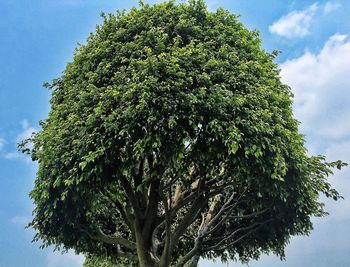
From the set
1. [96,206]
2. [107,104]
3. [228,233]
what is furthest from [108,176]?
[228,233]

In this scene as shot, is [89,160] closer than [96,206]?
Yes

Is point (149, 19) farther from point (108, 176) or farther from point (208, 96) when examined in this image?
point (108, 176)

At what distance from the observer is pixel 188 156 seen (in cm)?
1302

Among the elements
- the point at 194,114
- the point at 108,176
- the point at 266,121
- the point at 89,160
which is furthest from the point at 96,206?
the point at 266,121

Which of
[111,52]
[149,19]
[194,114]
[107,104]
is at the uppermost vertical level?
[149,19]

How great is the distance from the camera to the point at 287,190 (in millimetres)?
14062

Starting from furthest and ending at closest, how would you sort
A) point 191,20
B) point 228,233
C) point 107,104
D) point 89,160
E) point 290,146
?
point 228,233, point 191,20, point 290,146, point 107,104, point 89,160

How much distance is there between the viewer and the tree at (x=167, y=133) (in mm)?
12148

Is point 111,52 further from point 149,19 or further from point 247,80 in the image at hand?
point 247,80

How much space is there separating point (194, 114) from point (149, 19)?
4642 millimetres

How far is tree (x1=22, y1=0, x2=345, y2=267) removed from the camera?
12148mm

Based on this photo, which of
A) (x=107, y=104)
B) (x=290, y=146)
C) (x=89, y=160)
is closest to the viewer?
(x=89, y=160)

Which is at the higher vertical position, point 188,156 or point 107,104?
point 107,104

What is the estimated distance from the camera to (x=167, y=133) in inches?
482
